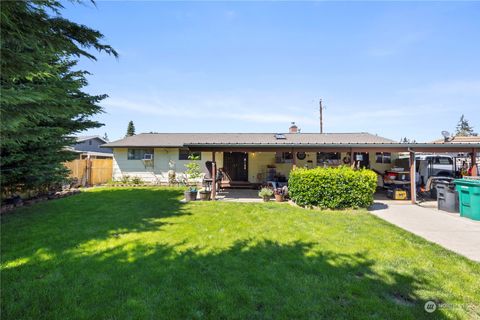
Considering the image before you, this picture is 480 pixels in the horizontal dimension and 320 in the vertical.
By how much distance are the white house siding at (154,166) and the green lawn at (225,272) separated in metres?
9.65

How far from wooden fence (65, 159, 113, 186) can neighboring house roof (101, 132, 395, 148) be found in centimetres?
134

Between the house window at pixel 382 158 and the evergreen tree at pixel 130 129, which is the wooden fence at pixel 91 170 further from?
the evergreen tree at pixel 130 129

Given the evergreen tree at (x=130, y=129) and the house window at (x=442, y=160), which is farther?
the evergreen tree at (x=130, y=129)

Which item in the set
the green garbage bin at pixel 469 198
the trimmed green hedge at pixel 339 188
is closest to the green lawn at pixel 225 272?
the trimmed green hedge at pixel 339 188

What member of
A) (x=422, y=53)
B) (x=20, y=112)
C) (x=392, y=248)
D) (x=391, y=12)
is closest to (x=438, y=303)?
(x=392, y=248)

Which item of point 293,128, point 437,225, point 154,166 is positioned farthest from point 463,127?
point 154,166

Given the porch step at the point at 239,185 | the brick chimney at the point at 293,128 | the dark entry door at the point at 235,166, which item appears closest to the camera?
the porch step at the point at 239,185

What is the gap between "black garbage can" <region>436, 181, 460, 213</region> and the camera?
314 inches

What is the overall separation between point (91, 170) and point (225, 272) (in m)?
15.2

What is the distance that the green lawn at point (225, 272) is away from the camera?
8.82 ft

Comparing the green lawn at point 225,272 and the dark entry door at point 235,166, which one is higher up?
the dark entry door at point 235,166

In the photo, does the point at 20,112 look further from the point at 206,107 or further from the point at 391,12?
the point at 206,107

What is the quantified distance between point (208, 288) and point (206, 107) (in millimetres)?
17147

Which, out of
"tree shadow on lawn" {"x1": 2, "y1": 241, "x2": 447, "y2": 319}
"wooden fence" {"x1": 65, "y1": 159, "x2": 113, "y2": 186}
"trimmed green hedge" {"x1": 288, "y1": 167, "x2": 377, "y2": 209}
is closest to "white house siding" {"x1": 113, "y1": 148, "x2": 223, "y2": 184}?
"wooden fence" {"x1": 65, "y1": 159, "x2": 113, "y2": 186}
